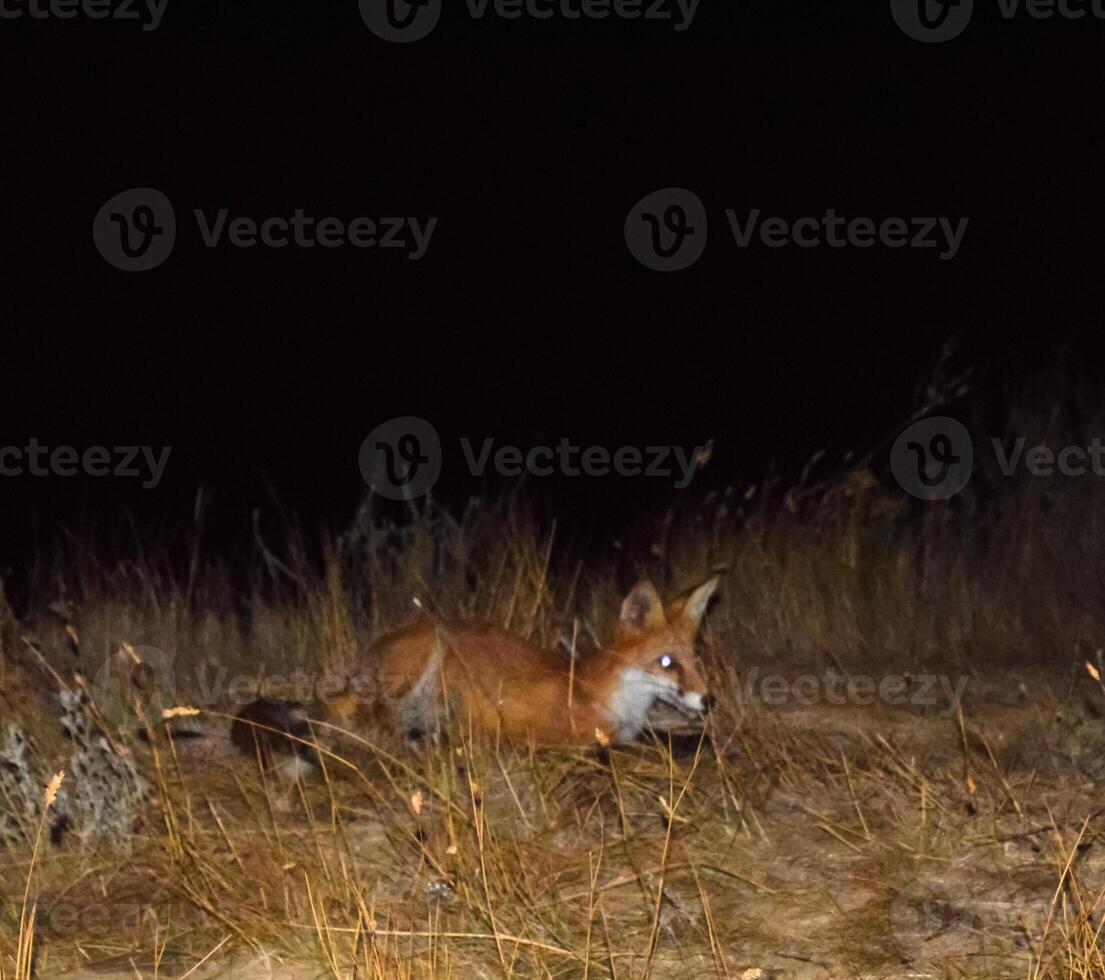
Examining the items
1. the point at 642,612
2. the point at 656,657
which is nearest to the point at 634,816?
the point at 656,657

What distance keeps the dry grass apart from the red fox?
166 mm

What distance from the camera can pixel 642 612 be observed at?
5.99 metres

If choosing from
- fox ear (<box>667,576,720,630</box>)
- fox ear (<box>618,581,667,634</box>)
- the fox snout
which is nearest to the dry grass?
the fox snout

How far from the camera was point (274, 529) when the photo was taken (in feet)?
45.7

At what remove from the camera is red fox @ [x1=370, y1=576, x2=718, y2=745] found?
567 centimetres

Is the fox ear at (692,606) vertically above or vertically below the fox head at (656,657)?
above

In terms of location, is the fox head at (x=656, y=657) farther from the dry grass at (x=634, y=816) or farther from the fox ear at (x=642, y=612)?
the dry grass at (x=634, y=816)

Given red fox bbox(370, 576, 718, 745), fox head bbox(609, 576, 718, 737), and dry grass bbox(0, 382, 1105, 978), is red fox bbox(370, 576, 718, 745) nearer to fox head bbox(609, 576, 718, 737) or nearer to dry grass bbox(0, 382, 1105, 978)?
fox head bbox(609, 576, 718, 737)

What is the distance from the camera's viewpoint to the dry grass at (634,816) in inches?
155

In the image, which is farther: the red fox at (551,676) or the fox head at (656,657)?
the fox head at (656,657)

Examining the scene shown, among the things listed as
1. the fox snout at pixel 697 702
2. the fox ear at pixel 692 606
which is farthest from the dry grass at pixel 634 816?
the fox ear at pixel 692 606

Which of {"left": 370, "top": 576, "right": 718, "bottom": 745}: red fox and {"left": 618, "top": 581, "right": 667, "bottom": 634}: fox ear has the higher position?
{"left": 618, "top": 581, "right": 667, "bottom": 634}: fox ear

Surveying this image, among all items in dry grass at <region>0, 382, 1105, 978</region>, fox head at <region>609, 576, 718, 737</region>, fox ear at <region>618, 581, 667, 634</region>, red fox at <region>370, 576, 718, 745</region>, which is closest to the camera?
dry grass at <region>0, 382, 1105, 978</region>

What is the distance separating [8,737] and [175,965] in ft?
4.56
